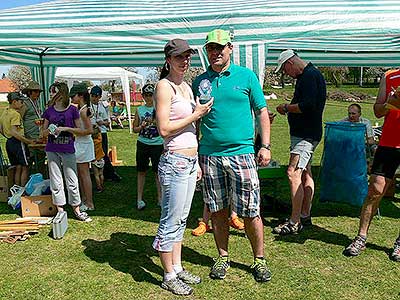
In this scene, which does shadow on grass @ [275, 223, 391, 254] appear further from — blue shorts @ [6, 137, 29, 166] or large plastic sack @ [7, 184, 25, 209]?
blue shorts @ [6, 137, 29, 166]

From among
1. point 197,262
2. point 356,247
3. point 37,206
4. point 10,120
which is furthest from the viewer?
point 10,120

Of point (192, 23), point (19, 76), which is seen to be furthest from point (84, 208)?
point (19, 76)

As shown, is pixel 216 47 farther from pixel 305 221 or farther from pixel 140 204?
pixel 140 204

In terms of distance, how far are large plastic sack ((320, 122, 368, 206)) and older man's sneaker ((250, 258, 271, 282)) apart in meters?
1.92

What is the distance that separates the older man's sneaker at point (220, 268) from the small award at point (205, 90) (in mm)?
1289

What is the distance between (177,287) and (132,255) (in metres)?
0.89

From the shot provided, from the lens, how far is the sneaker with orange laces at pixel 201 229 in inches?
176

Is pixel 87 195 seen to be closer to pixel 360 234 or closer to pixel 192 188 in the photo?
pixel 192 188

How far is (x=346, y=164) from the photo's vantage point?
16.3 feet

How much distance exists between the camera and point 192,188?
3.19 meters

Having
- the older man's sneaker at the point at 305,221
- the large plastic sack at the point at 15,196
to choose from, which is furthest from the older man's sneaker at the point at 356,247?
the large plastic sack at the point at 15,196

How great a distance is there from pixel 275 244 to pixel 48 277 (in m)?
2.01

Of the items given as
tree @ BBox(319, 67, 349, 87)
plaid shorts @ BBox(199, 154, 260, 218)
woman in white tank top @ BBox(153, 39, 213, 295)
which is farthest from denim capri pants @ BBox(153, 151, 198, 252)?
tree @ BBox(319, 67, 349, 87)

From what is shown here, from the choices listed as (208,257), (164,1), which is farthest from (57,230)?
(164,1)
